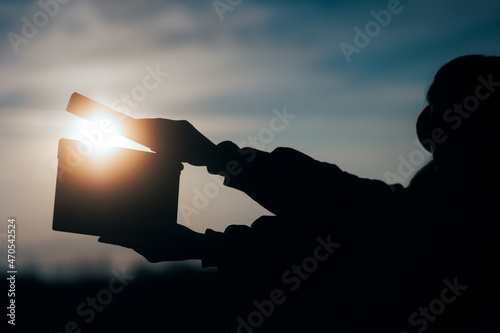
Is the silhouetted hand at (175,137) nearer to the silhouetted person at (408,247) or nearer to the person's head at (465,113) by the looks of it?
the silhouetted person at (408,247)

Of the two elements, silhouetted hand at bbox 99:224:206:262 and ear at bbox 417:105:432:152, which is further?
ear at bbox 417:105:432:152

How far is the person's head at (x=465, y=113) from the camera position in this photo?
3.43ft

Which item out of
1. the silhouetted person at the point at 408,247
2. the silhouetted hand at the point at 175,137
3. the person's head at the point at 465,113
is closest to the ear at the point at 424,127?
the person's head at the point at 465,113

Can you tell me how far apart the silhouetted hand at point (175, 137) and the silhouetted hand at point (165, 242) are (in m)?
0.23

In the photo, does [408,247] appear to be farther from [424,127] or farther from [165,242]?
[165,242]

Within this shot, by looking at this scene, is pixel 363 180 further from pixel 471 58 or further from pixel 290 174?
pixel 471 58

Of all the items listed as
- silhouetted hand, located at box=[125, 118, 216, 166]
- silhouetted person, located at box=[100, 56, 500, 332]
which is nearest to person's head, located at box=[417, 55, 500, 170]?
silhouetted person, located at box=[100, 56, 500, 332]

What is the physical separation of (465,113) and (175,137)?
0.78m

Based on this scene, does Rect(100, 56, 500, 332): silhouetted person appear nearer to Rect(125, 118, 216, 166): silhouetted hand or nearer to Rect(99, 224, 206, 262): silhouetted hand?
Rect(99, 224, 206, 262): silhouetted hand

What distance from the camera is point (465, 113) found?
43.8 inches

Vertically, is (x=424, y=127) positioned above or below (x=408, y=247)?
above

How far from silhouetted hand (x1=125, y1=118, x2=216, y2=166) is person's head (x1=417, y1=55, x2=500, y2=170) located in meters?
0.62

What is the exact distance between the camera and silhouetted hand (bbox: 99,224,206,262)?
103cm

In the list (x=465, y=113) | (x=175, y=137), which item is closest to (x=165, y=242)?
(x=175, y=137)
